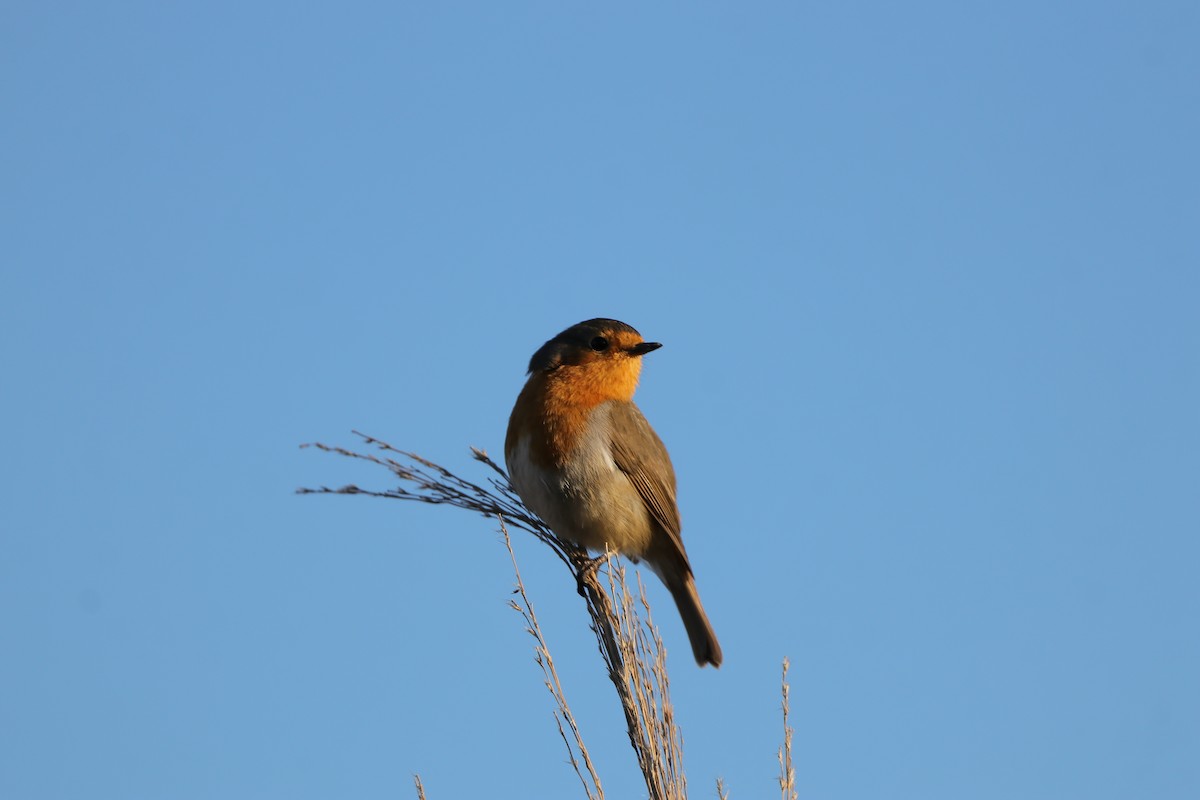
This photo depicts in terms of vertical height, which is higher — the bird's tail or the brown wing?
the brown wing

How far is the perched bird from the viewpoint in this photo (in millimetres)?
6305

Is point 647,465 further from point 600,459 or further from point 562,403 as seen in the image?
point 562,403

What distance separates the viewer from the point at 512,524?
5.56 meters

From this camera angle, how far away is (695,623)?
684cm

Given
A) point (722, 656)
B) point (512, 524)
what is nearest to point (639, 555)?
point (722, 656)

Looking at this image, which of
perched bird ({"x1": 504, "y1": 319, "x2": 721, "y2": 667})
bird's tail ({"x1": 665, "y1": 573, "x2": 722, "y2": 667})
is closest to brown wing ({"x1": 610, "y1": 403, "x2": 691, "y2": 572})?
perched bird ({"x1": 504, "y1": 319, "x2": 721, "y2": 667})

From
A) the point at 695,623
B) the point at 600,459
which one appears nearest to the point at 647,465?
the point at 600,459

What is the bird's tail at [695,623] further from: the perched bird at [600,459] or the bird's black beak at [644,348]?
the bird's black beak at [644,348]

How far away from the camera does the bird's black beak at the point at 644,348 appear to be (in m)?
6.89

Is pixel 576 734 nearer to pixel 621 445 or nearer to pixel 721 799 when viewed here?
pixel 721 799

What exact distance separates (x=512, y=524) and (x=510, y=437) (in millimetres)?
1074

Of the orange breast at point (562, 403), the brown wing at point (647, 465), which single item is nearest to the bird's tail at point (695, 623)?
the brown wing at point (647, 465)

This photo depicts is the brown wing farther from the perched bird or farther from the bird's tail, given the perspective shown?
the bird's tail

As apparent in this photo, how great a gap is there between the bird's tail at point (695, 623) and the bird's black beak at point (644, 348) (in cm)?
127
